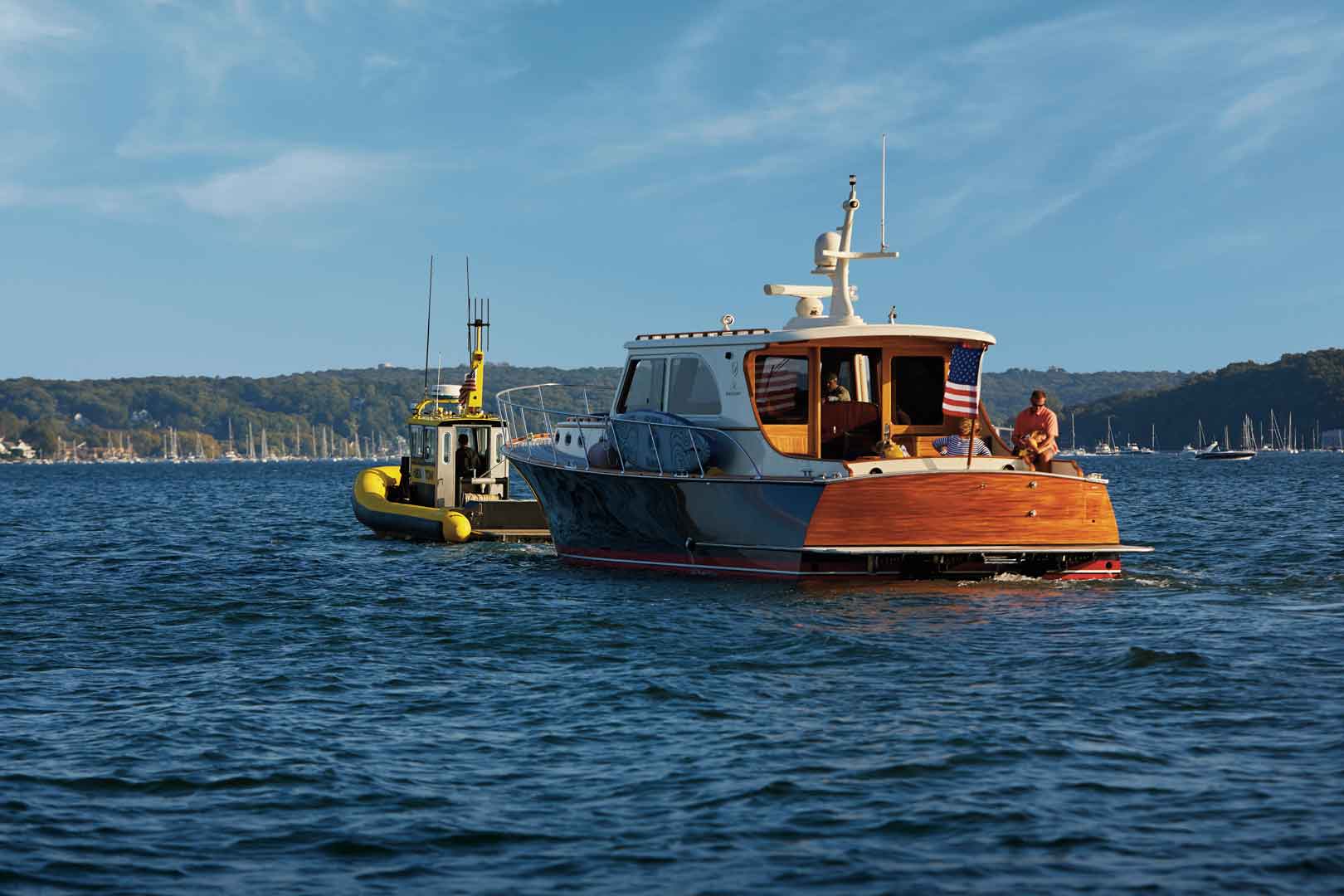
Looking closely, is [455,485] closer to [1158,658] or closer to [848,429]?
[848,429]

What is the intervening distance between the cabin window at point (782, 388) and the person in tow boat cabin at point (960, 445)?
1980 millimetres

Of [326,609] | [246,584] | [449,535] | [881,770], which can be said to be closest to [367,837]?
[881,770]

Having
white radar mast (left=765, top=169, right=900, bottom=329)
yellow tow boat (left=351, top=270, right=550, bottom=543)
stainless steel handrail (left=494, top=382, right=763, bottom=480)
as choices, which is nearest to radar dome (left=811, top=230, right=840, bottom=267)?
white radar mast (left=765, top=169, right=900, bottom=329)

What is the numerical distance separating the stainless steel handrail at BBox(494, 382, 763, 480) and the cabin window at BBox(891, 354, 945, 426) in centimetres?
257

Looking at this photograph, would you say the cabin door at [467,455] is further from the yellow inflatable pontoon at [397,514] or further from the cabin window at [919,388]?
the cabin window at [919,388]

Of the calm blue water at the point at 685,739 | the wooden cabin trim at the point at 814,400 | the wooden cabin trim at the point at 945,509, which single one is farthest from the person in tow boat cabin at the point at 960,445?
the calm blue water at the point at 685,739

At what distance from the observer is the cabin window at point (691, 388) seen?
21.5 metres

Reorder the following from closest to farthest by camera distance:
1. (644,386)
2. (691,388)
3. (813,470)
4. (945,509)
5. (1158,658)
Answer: (1158,658) < (945,509) < (813,470) < (691,388) < (644,386)

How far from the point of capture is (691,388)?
21922 mm

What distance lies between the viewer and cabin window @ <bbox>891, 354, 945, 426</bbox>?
2138cm

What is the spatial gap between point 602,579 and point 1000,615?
281 inches

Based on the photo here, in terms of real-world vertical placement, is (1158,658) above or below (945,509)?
below

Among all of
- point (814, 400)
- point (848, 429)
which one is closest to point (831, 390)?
point (814, 400)

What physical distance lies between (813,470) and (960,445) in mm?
2171
